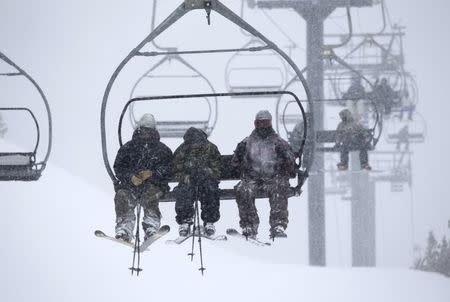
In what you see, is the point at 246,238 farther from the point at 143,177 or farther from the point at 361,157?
the point at 361,157

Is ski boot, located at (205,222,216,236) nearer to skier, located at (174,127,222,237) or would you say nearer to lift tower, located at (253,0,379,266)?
skier, located at (174,127,222,237)

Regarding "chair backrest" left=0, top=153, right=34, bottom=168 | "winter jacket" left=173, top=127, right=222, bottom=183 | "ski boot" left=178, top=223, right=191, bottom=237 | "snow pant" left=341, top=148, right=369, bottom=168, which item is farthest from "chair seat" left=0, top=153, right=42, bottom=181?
"snow pant" left=341, top=148, right=369, bottom=168

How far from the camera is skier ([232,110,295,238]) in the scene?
5.29 meters

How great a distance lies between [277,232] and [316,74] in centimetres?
856

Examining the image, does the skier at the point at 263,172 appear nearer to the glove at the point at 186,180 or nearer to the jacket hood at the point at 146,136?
the glove at the point at 186,180

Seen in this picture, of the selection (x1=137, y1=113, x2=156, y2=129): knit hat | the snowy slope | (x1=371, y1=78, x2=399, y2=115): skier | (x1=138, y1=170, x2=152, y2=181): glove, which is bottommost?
the snowy slope

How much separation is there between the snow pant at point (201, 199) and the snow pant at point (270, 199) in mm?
215

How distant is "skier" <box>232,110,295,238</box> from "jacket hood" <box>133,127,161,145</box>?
2.35ft

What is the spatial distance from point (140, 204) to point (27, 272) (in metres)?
11.6

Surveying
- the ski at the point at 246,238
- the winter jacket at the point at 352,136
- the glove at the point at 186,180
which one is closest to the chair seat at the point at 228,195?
the glove at the point at 186,180

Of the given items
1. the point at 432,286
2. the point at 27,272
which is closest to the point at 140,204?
the point at 432,286

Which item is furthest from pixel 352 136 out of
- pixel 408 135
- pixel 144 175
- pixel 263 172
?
pixel 408 135

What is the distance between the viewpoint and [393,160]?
2192 cm

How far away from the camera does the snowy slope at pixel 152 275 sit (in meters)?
12.9
